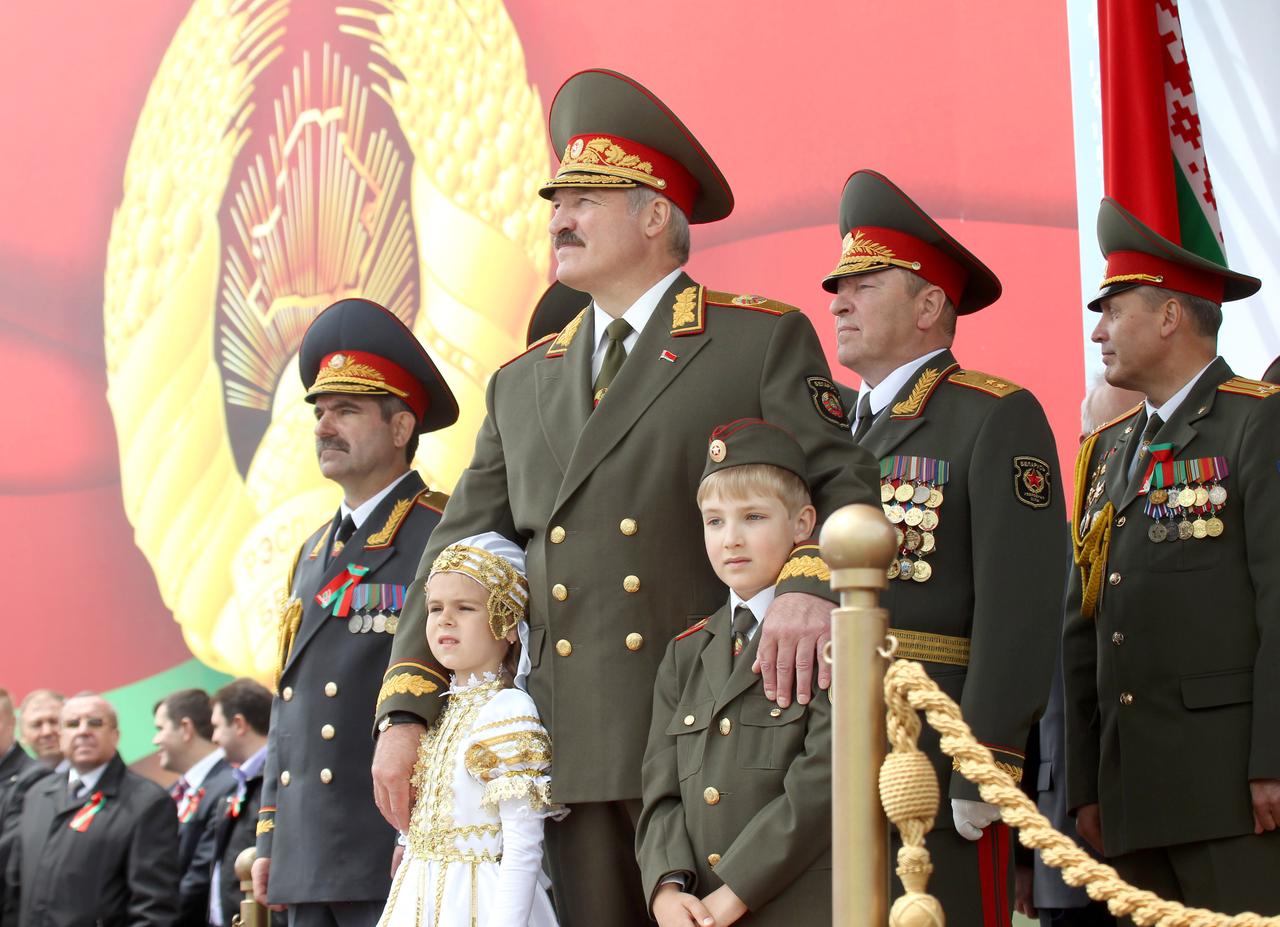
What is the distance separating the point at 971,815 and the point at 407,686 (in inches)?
43.3

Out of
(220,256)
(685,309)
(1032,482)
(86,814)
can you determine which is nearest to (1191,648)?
(1032,482)

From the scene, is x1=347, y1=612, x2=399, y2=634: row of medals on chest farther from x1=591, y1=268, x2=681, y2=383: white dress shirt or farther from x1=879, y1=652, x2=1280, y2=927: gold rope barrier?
x1=879, y1=652, x2=1280, y2=927: gold rope barrier

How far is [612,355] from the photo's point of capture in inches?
120

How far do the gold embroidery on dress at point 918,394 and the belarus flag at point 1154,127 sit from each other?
1.52m

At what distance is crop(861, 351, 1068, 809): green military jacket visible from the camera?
3150 mm

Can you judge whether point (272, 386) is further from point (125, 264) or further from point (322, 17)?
point (322, 17)

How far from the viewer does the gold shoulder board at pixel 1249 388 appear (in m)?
3.56

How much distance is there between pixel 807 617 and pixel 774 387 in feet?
1.78

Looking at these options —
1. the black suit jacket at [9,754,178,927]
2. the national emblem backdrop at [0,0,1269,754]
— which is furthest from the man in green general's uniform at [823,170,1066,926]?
the black suit jacket at [9,754,178,927]

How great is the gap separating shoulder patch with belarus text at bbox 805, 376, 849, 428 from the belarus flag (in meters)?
2.25

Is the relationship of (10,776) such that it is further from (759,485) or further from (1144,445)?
(759,485)

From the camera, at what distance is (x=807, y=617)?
2529 mm

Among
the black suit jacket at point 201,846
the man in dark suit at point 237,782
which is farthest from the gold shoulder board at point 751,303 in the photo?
the black suit jacket at point 201,846

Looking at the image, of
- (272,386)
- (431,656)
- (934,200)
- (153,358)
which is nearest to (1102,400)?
(934,200)
